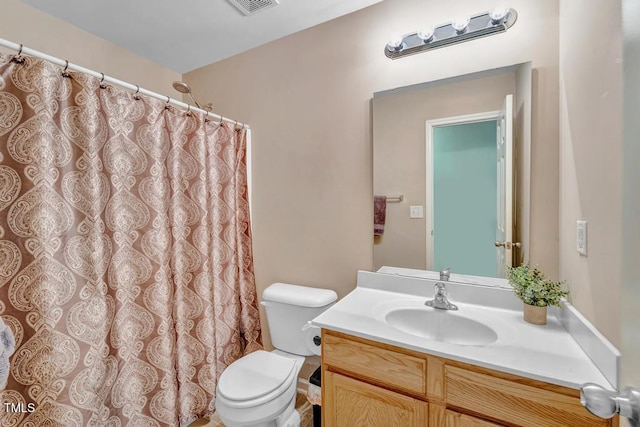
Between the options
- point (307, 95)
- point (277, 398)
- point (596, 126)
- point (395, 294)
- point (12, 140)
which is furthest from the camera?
point (307, 95)

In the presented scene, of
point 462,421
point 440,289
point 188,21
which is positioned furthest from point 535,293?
point 188,21

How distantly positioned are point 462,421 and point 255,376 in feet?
3.11

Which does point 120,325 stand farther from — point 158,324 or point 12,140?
point 12,140

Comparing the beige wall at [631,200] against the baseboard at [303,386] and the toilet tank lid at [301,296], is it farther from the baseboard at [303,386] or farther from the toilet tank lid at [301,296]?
the baseboard at [303,386]

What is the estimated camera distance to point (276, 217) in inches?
74.5

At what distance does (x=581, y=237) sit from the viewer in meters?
0.91

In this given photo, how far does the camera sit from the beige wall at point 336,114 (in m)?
1.18

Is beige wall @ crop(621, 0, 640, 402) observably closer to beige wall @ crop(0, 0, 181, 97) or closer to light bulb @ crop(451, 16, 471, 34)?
light bulb @ crop(451, 16, 471, 34)

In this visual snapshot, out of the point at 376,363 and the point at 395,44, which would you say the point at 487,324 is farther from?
the point at 395,44

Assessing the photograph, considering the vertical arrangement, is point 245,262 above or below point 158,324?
above

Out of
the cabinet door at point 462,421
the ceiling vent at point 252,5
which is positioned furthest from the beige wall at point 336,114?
the cabinet door at point 462,421

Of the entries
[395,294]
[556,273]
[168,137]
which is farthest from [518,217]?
[168,137]

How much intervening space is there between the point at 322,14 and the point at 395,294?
1.65 meters

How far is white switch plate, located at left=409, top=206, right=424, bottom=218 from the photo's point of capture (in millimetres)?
1447
